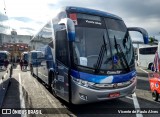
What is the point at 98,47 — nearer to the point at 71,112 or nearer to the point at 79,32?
the point at 79,32

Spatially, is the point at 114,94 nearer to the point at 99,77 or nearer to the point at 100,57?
the point at 99,77

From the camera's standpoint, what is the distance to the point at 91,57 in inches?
287

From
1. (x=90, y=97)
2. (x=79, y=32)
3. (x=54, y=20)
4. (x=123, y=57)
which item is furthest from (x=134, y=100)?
(x=54, y=20)

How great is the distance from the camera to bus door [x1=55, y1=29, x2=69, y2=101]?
295 inches

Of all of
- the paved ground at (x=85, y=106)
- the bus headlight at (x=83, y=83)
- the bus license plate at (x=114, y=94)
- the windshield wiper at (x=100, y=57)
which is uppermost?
the windshield wiper at (x=100, y=57)

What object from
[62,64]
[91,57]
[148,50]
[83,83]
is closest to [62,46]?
[62,64]

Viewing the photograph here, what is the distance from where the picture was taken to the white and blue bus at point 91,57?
23.0ft

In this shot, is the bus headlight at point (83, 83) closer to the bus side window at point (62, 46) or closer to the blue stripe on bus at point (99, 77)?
the blue stripe on bus at point (99, 77)

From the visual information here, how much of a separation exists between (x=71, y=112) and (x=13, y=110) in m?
2.03

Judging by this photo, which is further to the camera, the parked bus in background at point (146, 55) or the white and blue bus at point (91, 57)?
the parked bus in background at point (146, 55)

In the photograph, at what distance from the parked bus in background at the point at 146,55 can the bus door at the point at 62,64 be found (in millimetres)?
25503

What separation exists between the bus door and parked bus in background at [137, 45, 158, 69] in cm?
2550

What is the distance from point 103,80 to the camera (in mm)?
7172

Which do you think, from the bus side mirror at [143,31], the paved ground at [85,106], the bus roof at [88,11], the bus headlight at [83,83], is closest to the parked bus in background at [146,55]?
the paved ground at [85,106]
